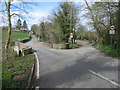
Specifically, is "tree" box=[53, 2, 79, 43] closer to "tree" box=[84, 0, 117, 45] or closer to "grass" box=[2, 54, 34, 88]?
"tree" box=[84, 0, 117, 45]

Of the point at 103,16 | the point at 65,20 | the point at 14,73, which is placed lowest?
the point at 14,73

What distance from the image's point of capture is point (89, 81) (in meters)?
5.53

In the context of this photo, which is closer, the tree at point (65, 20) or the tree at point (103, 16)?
the tree at point (103, 16)

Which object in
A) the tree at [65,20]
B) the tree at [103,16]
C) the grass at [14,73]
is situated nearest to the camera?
the grass at [14,73]

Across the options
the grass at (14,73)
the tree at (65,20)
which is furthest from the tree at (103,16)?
the grass at (14,73)

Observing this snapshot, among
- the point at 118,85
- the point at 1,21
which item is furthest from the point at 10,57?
the point at 118,85

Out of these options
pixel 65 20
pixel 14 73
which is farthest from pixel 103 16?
pixel 14 73

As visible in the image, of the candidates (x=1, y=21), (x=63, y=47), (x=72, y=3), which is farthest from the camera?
(x=72, y=3)

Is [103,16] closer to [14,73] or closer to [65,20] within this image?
[65,20]

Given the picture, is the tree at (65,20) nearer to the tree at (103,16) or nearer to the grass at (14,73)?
the tree at (103,16)

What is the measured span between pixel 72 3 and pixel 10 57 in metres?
19.3

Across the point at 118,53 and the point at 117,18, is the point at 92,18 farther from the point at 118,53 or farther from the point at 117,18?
the point at 118,53

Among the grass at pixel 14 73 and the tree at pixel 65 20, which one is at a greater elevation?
the tree at pixel 65 20

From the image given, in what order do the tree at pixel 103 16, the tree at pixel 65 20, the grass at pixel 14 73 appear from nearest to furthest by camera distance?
the grass at pixel 14 73 < the tree at pixel 103 16 < the tree at pixel 65 20
